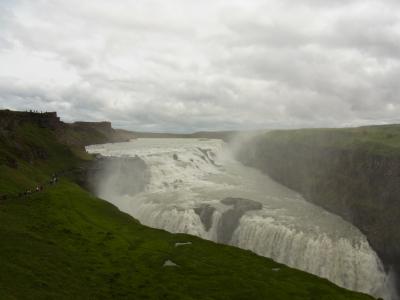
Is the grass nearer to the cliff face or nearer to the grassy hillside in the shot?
the cliff face

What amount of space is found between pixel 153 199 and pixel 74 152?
1335 inches

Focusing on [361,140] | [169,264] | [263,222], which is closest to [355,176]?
[361,140]

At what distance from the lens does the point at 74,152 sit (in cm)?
11175

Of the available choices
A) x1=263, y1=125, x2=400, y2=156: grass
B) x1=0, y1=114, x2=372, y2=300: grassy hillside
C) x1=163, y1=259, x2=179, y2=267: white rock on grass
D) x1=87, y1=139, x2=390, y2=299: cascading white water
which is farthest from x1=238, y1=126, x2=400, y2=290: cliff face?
x1=163, y1=259, x2=179, y2=267: white rock on grass

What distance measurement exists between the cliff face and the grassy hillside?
35926 millimetres

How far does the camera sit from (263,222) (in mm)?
71250

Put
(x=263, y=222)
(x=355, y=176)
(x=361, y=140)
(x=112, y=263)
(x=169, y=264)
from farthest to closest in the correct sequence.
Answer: (x=361, y=140) → (x=355, y=176) → (x=263, y=222) → (x=169, y=264) → (x=112, y=263)

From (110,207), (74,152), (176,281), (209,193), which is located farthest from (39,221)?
(74,152)

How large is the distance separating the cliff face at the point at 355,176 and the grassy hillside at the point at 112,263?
35.9 metres

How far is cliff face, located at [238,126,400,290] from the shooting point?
71.4 m

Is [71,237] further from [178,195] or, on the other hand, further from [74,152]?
[74,152]

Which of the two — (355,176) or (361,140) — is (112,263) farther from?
(361,140)

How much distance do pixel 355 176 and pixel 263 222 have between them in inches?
1019

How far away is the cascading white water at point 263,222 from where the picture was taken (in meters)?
63.9
